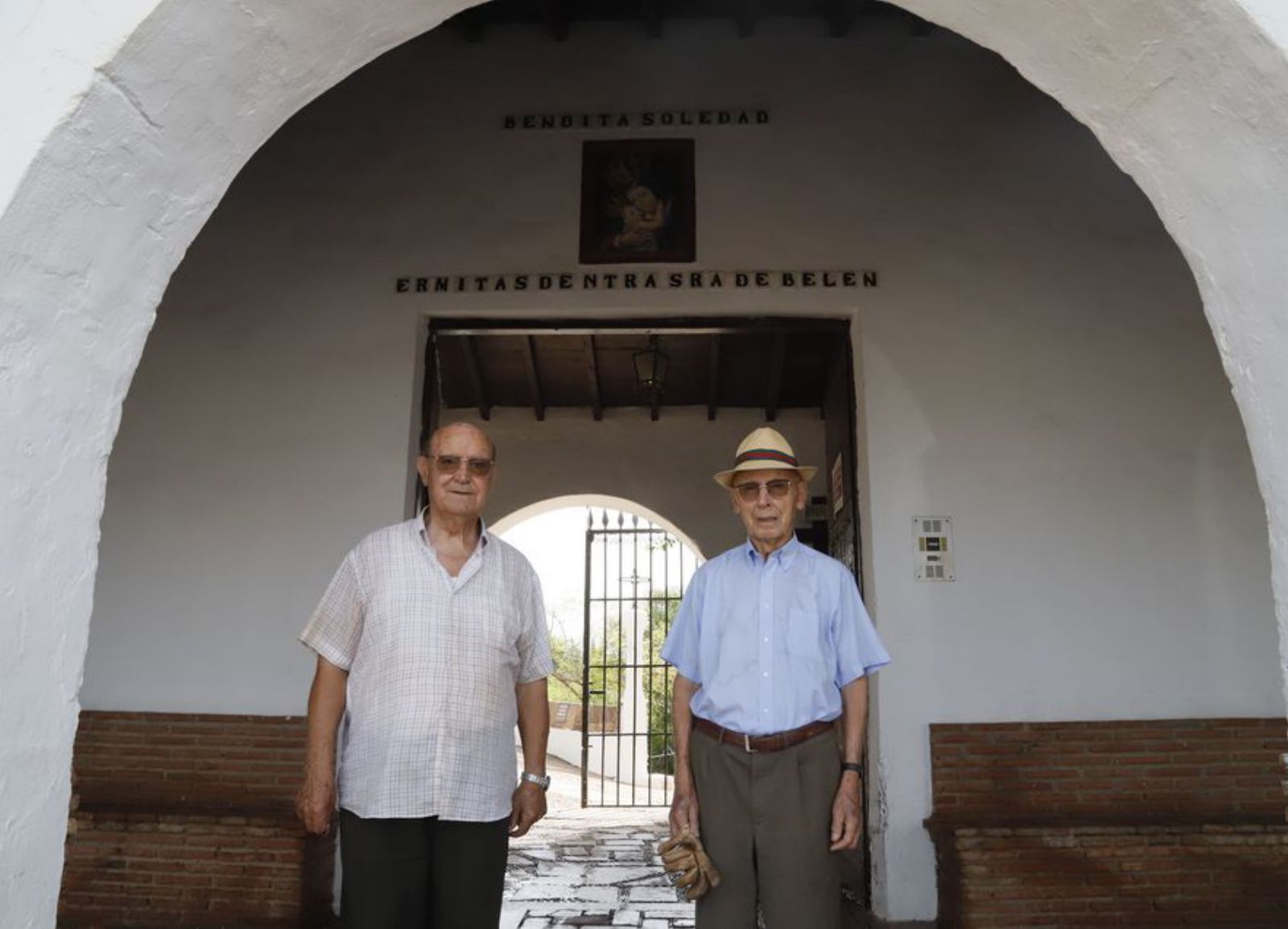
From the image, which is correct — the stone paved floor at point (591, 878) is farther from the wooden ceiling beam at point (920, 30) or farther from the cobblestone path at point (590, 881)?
the wooden ceiling beam at point (920, 30)

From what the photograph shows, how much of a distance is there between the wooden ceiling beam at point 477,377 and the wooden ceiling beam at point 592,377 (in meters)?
0.92

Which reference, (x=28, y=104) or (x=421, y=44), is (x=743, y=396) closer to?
(x=421, y=44)

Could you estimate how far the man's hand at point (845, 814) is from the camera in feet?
8.09

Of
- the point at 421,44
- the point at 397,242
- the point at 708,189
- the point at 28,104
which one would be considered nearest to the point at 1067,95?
the point at 28,104

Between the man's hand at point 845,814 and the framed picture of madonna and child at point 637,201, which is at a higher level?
the framed picture of madonna and child at point 637,201

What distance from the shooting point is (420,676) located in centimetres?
238

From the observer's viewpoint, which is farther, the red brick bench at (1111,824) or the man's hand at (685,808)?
the red brick bench at (1111,824)

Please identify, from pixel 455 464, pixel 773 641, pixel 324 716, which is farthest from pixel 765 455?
pixel 324 716

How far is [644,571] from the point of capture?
36.2ft

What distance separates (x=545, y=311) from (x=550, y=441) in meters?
4.72

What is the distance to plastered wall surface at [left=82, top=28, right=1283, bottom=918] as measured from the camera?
180 inches

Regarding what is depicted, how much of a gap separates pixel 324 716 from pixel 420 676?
278 mm

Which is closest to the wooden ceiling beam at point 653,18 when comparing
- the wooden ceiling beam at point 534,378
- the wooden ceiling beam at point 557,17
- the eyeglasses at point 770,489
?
the wooden ceiling beam at point 557,17

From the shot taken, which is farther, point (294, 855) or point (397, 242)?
point (397, 242)
